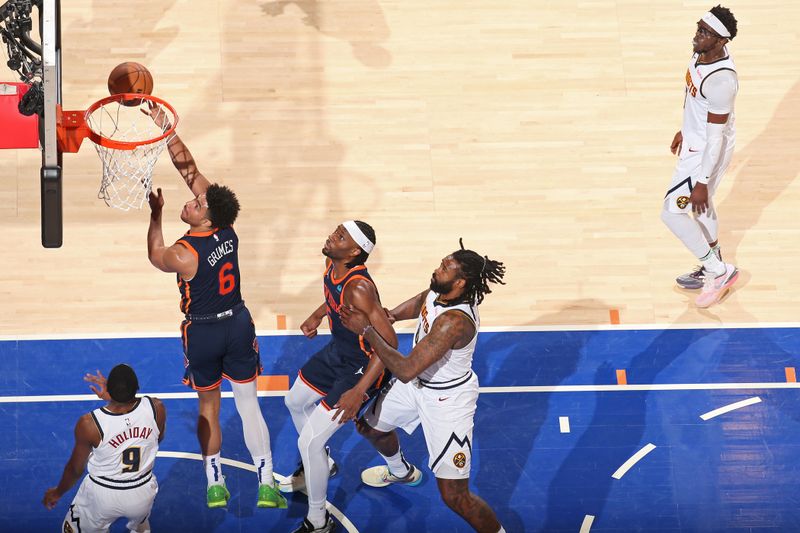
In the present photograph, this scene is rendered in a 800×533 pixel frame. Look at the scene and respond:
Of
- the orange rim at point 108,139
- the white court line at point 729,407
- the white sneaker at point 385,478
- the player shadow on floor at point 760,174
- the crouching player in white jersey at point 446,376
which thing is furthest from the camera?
the player shadow on floor at point 760,174

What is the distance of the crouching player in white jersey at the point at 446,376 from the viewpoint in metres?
7.30

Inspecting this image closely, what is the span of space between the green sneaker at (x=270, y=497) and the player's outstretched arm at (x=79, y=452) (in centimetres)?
135

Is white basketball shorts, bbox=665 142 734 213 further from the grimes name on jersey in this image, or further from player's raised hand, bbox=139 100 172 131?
player's raised hand, bbox=139 100 172 131

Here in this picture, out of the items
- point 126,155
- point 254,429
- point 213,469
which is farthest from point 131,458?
point 126,155

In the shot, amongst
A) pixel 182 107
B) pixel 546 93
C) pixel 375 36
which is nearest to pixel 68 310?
pixel 182 107

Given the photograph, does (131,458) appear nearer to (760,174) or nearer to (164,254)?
(164,254)

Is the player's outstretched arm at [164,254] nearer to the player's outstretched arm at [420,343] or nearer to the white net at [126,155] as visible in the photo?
the player's outstretched arm at [420,343]

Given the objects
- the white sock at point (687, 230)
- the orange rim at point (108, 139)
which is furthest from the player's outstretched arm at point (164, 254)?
the white sock at point (687, 230)

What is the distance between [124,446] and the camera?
715cm

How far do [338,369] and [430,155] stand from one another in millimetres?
3500

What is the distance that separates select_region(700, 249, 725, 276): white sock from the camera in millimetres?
9633

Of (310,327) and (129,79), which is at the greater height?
(129,79)

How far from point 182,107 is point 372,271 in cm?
267

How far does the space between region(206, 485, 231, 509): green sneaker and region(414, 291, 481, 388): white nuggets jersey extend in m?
1.70
